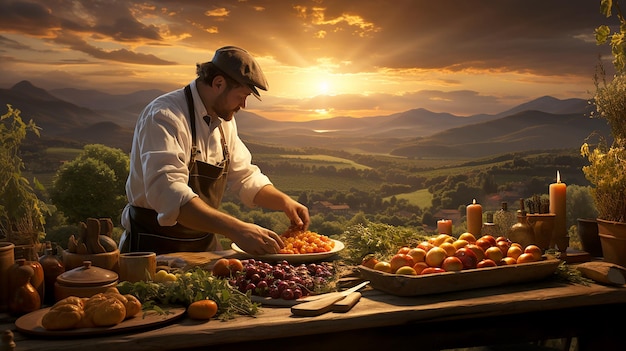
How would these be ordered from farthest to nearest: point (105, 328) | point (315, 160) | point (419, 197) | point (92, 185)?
1. point (315, 160)
2. point (419, 197)
3. point (92, 185)
4. point (105, 328)

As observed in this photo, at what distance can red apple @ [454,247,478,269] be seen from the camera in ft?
7.79

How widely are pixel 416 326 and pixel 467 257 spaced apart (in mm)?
410

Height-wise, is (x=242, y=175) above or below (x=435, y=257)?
above

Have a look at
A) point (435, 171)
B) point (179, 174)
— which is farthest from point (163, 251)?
point (435, 171)

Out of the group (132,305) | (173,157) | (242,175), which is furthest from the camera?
(242,175)

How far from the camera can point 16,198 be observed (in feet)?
7.89

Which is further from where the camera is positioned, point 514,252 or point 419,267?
point 514,252

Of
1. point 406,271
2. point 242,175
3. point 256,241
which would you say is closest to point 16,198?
point 256,241

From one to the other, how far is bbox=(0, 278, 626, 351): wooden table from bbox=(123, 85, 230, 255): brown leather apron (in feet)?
5.40

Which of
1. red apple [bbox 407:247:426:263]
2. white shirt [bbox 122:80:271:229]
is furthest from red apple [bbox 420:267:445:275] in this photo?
white shirt [bbox 122:80:271:229]

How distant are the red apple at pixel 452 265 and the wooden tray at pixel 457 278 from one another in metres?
0.04

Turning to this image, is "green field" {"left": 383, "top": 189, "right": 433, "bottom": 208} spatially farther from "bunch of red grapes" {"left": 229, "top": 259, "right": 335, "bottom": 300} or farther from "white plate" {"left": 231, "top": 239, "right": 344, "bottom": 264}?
"bunch of red grapes" {"left": 229, "top": 259, "right": 335, "bottom": 300}

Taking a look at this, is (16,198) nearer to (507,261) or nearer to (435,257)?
(435,257)

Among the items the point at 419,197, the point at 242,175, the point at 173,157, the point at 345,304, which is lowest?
the point at 419,197
